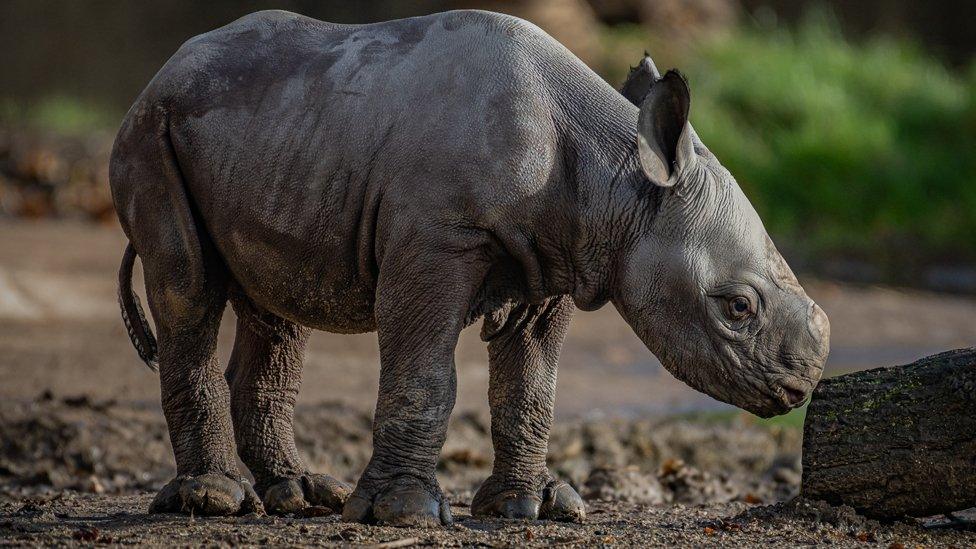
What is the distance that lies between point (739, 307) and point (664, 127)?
25.1 inches

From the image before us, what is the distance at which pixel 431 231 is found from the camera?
4656mm

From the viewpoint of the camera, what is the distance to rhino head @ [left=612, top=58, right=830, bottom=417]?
4688 mm

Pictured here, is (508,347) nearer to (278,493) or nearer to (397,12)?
(278,493)

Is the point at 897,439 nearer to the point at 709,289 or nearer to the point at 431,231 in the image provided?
the point at 709,289

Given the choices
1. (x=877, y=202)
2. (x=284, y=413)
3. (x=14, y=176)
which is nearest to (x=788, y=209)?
(x=877, y=202)

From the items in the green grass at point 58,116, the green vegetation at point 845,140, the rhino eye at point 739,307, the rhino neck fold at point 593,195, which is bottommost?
Answer: the rhino eye at point 739,307

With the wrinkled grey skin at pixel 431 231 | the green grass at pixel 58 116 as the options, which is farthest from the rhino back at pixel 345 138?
the green grass at pixel 58 116

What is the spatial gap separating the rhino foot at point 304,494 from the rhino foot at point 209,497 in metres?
0.14

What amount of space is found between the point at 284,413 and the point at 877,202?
11901 millimetres

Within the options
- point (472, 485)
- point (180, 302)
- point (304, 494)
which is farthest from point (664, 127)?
point (472, 485)

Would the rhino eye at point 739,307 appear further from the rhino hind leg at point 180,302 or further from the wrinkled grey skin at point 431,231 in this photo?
the rhino hind leg at point 180,302

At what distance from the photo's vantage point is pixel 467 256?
470cm

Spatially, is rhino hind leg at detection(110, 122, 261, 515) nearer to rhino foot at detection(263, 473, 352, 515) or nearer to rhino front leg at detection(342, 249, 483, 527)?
rhino foot at detection(263, 473, 352, 515)

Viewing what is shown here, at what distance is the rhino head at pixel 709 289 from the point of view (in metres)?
4.69
